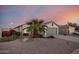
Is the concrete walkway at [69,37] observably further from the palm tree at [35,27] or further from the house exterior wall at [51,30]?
the palm tree at [35,27]

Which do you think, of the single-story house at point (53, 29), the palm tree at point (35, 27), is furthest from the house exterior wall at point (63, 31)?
the palm tree at point (35, 27)

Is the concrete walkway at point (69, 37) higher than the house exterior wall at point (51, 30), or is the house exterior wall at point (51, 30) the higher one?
the house exterior wall at point (51, 30)

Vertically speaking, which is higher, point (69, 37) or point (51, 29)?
point (51, 29)

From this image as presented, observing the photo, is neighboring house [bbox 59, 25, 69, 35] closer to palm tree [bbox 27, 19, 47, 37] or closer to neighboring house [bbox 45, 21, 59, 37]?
neighboring house [bbox 45, 21, 59, 37]

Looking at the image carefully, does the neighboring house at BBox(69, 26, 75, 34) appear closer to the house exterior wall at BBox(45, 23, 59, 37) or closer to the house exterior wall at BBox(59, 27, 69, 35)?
the house exterior wall at BBox(59, 27, 69, 35)

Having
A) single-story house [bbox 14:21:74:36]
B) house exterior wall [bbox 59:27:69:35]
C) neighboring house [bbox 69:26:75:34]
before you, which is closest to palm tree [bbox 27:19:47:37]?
single-story house [bbox 14:21:74:36]

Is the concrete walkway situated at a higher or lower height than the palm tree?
lower

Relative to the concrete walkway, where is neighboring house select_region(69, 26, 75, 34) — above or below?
above

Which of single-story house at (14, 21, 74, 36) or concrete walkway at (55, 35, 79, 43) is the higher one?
single-story house at (14, 21, 74, 36)

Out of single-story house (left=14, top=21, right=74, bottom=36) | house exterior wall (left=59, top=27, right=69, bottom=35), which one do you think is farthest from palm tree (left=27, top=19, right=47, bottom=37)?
house exterior wall (left=59, top=27, right=69, bottom=35)

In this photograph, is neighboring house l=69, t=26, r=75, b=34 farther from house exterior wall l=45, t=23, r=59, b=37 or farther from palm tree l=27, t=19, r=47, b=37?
palm tree l=27, t=19, r=47, b=37

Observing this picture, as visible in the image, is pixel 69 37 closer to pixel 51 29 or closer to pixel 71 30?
pixel 71 30

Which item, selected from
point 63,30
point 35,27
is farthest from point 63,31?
point 35,27
